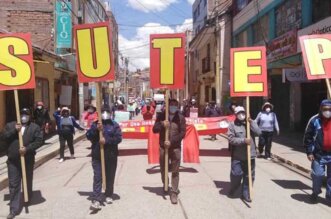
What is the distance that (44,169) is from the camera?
1220 cm

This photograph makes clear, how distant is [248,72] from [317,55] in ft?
4.02

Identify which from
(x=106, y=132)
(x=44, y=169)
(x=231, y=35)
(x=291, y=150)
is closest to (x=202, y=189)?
(x=106, y=132)

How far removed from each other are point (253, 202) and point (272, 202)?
0.31 metres

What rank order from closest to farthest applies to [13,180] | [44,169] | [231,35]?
[13,180], [44,169], [231,35]

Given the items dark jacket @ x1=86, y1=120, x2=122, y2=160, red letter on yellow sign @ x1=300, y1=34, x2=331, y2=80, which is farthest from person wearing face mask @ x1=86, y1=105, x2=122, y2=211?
red letter on yellow sign @ x1=300, y1=34, x2=331, y2=80

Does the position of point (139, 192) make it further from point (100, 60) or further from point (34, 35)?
point (34, 35)

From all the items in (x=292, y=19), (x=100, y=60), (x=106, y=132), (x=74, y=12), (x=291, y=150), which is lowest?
(x=291, y=150)

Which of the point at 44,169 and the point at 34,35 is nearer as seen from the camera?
the point at 44,169

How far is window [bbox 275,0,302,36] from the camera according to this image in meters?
19.7

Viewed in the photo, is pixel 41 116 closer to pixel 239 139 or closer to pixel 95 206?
pixel 95 206

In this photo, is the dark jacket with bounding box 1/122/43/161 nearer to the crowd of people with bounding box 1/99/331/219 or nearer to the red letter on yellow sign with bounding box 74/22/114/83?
the crowd of people with bounding box 1/99/331/219

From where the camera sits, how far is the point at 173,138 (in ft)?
A: 26.8

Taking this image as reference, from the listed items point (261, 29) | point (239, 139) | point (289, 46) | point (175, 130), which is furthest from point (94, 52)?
point (261, 29)

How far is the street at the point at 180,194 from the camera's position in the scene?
7.25 meters
